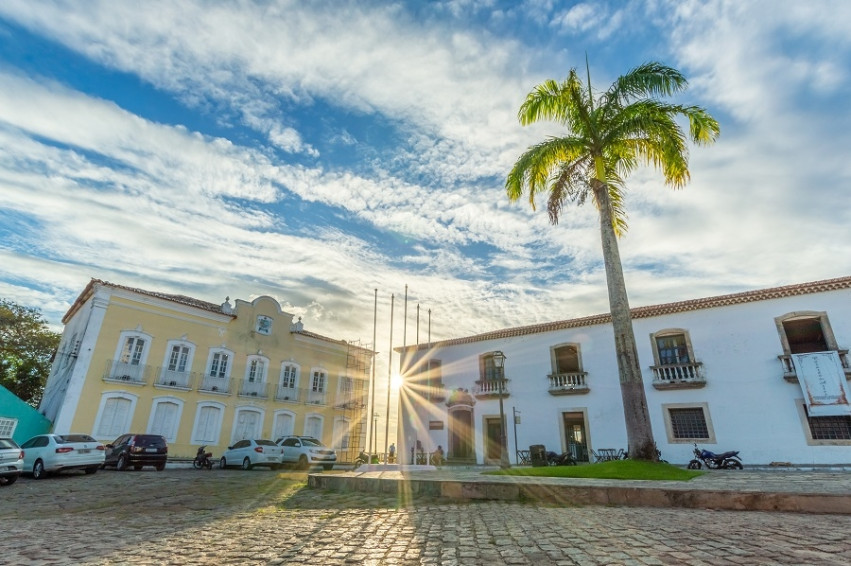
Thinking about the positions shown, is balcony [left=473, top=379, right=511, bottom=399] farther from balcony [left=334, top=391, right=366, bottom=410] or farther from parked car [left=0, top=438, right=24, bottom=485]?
parked car [left=0, top=438, right=24, bottom=485]

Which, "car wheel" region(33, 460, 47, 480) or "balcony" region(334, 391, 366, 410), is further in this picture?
"balcony" region(334, 391, 366, 410)

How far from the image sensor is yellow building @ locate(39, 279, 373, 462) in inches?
806

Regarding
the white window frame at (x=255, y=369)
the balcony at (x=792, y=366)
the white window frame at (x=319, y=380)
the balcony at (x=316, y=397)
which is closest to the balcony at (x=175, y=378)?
the white window frame at (x=255, y=369)

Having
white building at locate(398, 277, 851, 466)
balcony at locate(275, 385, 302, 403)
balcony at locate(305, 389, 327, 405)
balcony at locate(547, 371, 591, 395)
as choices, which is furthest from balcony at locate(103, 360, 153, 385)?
balcony at locate(547, 371, 591, 395)

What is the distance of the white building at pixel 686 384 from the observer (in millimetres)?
15695

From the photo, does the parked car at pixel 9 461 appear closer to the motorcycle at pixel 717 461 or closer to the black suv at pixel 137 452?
the black suv at pixel 137 452

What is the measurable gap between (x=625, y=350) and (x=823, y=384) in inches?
394

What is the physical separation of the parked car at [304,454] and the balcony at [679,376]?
1513cm

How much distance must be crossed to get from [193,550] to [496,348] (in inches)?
822

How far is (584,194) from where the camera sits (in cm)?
1438

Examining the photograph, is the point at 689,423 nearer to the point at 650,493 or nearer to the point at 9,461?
the point at 650,493

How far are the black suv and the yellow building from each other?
450 cm

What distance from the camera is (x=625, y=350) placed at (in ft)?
37.7

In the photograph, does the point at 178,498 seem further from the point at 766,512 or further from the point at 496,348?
the point at 496,348
